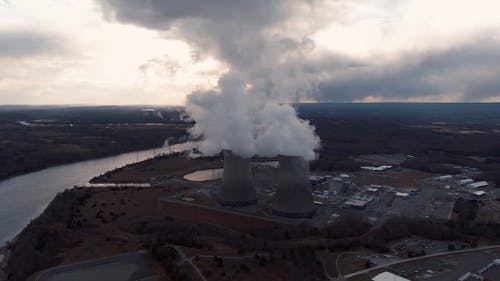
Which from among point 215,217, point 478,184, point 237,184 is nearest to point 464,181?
point 478,184

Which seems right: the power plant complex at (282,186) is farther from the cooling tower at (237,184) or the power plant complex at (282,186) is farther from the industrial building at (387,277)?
the industrial building at (387,277)

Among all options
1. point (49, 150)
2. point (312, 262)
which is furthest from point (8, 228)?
point (49, 150)

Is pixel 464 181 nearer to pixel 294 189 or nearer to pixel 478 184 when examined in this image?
pixel 478 184

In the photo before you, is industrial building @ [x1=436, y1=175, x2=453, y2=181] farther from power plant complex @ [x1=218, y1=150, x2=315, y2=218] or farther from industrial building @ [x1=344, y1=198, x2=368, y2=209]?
power plant complex @ [x1=218, y1=150, x2=315, y2=218]

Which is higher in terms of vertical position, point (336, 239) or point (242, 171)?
point (242, 171)

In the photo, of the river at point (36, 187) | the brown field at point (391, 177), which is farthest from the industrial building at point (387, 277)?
the river at point (36, 187)

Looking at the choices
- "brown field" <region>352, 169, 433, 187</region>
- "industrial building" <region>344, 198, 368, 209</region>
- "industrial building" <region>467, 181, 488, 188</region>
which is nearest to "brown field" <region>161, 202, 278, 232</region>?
"industrial building" <region>344, 198, 368, 209</region>

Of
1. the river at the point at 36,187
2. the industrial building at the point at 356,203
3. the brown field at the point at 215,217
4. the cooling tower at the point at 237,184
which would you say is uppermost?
the cooling tower at the point at 237,184

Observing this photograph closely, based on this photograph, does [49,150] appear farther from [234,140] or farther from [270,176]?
[234,140]
